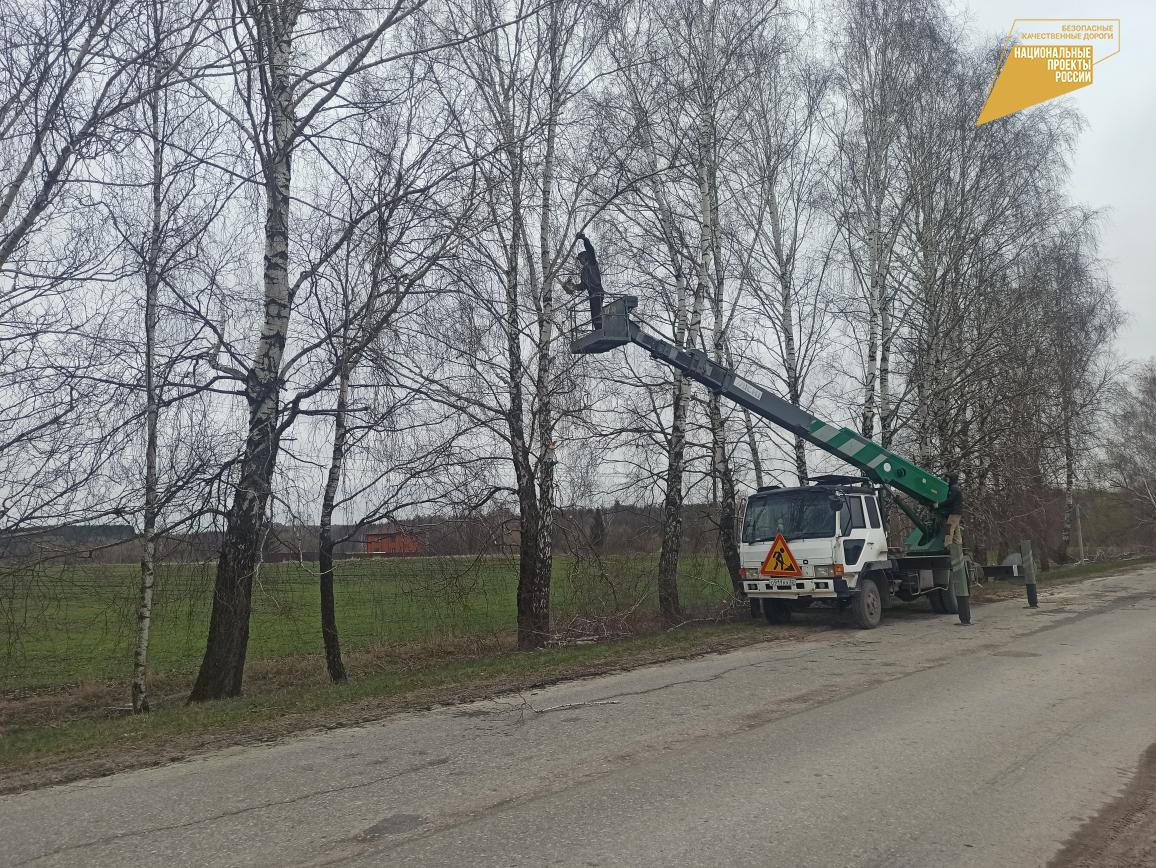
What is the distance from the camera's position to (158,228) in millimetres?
11125

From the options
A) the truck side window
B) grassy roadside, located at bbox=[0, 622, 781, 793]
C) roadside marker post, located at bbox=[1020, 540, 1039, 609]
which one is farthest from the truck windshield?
roadside marker post, located at bbox=[1020, 540, 1039, 609]

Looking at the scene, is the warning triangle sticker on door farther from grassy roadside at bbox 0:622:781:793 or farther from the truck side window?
grassy roadside at bbox 0:622:781:793

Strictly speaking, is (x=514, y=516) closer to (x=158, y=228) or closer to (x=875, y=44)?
(x=158, y=228)

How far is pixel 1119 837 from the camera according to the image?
4.63 metres

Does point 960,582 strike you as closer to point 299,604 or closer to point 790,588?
point 790,588

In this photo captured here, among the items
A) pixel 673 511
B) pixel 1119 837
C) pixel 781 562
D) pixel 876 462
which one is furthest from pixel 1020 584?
pixel 1119 837

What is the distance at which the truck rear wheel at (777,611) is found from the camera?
1569cm

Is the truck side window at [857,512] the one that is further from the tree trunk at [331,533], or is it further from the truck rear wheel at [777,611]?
the tree trunk at [331,533]

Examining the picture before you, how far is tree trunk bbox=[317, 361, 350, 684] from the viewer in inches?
476

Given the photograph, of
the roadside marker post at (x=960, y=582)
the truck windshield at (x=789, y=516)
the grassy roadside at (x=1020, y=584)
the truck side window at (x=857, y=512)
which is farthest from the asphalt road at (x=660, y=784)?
the grassy roadside at (x=1020, y=584)

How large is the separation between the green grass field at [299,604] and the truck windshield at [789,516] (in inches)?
109

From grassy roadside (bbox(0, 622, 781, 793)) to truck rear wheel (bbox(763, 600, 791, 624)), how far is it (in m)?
2.59

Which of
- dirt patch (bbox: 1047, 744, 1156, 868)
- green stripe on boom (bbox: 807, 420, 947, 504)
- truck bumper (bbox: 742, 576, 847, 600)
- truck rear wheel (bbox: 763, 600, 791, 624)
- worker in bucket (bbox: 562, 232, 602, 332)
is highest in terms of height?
worker in bucket (bbox: 562, 232, 602, 332)

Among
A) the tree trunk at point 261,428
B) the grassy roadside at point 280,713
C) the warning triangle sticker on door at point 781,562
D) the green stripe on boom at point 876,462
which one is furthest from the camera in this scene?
the green stripe on boom at point 876,462
